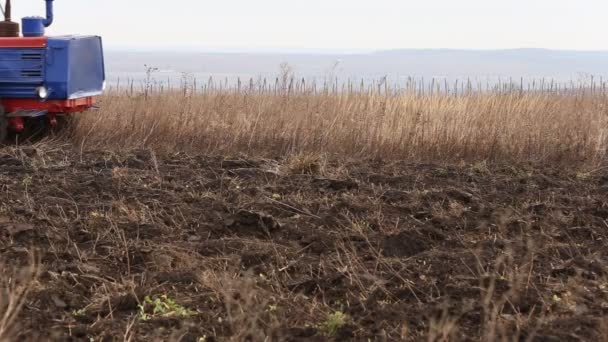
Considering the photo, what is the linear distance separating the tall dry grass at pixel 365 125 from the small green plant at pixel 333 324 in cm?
438

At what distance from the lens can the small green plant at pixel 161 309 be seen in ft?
9.93

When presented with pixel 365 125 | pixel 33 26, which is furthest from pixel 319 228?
pixel 33 26

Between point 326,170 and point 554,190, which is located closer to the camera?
point 554,190

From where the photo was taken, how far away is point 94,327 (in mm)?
2889

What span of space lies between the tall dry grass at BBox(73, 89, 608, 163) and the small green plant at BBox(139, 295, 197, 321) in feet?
14.0

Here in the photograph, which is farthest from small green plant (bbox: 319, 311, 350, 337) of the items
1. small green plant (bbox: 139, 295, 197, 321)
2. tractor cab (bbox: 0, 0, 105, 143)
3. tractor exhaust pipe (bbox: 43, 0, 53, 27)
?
tractor exhaust pipe (bbox: 43, 0, 53, 27)

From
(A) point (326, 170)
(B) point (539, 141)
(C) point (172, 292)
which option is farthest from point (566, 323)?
(B) point (539, 141)

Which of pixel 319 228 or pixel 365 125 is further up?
pixel 365 125

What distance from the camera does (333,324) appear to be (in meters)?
2.90

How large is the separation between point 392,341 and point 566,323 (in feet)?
2.32

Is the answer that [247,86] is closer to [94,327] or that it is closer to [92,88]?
[92,88]

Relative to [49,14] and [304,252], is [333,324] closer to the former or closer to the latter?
[304,252]

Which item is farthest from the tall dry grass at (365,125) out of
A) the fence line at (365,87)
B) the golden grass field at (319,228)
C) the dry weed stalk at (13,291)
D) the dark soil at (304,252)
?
the dry weed stalk at (13,291)

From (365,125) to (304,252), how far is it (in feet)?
13.4
